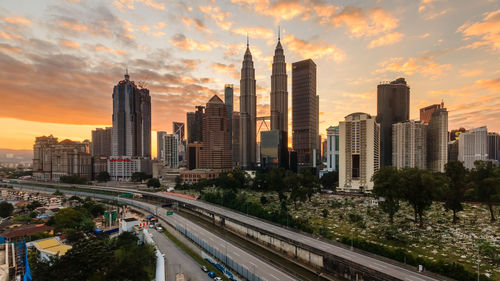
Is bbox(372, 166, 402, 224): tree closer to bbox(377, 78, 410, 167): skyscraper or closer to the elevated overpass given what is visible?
the elevated overpass

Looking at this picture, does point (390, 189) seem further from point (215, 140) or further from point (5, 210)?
point (215, 140)

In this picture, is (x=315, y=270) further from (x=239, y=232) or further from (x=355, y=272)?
(x=239, y=232)

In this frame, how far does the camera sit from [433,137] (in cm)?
12019

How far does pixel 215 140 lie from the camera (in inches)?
6944

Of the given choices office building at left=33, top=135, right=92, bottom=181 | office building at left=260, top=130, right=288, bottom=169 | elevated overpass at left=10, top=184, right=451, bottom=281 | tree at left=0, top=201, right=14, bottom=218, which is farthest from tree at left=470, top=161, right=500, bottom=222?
office building at left=33, top=135, right=92, bottom=181

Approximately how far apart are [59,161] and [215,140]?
107122 mm

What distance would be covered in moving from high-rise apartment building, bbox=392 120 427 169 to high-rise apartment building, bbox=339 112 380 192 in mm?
26046

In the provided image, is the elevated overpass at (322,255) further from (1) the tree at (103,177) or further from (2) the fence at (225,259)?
(1) the tree at (103,177)

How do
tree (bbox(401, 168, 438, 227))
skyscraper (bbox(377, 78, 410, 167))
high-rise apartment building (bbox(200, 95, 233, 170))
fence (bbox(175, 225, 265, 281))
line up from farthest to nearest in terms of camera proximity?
high-rise apartment building (bbox(200, 95, 233, 170)) < skyscraper (bbox(377, 78, 410, 167)) < tree (bbox(401, 168, 438, 227)) < fence (bbox(175, 225, 265, 281))

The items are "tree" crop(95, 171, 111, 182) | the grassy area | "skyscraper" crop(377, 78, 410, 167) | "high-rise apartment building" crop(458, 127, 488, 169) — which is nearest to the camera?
the grassy area

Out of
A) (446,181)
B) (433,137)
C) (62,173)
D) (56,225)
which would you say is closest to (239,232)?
(56,225)

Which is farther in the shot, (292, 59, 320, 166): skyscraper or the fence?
(292, 59, 320, 166): skyscraper

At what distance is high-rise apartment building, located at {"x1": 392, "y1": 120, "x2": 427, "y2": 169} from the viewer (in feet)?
352

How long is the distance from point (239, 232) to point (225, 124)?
424 feet
